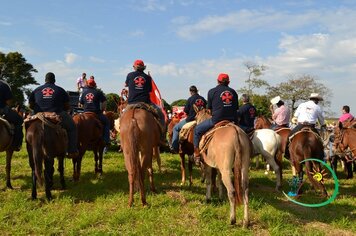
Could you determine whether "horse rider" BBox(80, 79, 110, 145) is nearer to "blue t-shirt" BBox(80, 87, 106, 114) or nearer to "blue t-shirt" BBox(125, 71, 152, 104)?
"blue t-shirt" BBox(80, 87, 106, 114)

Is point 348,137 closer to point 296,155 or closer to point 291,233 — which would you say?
point 296,155

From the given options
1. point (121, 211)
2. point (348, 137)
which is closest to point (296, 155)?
point (348, 137)

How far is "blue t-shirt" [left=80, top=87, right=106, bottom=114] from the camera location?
33.3 feet

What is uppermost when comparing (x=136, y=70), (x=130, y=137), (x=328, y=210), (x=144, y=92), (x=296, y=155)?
(x=136, y=70)

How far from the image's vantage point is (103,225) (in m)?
6.40

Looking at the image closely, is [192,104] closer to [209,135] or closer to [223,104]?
[223,104]

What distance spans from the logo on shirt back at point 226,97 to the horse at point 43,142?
385 cm

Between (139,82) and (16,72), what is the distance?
49214mm

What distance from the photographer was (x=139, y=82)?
27.3 ft

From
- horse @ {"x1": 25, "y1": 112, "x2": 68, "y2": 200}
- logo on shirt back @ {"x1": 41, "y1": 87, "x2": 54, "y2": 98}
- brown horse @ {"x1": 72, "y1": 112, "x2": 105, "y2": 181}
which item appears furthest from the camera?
brown horse @ {"x1": 72, "y1": 112, "x2": 105, "y2": 181}

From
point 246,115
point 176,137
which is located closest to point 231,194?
point 176,137

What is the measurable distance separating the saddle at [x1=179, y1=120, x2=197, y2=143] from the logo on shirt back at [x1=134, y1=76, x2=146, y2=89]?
239 centimetres

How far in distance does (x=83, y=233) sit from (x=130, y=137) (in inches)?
83.3

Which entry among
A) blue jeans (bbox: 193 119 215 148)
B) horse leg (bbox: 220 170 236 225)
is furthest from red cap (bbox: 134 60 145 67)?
horse leg (bbox: 220 170 236 225)
